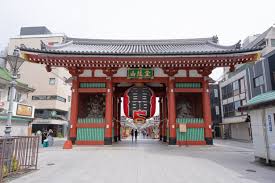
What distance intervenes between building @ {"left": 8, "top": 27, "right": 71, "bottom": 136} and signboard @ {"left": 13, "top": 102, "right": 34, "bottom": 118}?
744 inches

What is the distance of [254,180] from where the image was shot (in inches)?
237

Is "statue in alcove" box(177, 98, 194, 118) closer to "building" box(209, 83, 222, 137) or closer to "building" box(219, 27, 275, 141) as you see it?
"building" box(219, 27, 275, 141)

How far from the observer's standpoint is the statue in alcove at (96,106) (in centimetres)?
1720

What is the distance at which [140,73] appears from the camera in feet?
52.3

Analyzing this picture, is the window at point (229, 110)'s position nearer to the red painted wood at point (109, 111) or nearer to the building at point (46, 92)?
the red painted wood at point (109, 111)

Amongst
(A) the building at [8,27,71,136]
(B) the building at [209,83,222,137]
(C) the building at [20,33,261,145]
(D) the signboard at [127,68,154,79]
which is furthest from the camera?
(B) the building at [209,83,222,137]

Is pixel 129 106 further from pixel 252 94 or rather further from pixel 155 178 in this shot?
pixel 252 94

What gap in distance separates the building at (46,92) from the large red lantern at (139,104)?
3102cm

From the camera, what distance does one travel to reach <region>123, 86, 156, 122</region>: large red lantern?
15.4 m

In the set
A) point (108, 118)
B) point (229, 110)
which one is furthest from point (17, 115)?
point (229, 110)

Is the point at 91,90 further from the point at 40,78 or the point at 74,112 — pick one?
the point at 40,78

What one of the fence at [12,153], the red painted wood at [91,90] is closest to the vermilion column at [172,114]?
the red painted wood at [91,90]

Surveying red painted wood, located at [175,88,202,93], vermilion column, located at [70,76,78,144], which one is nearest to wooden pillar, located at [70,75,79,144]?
vermilion column, located at [70,76,78,144]

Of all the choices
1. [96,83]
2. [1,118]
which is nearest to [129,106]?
[96,83]
